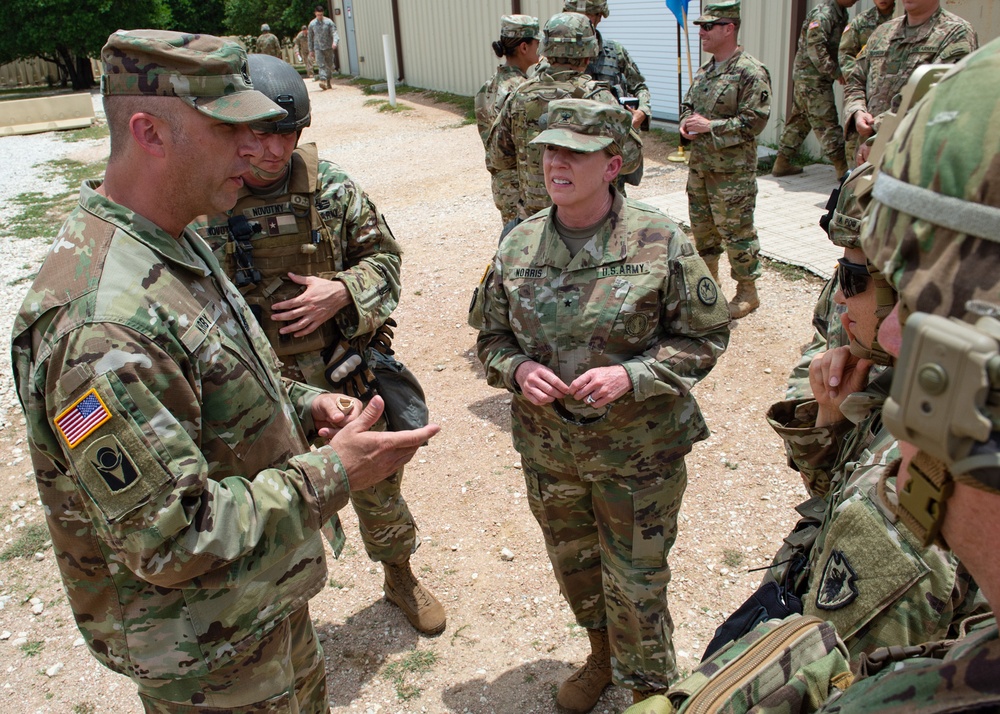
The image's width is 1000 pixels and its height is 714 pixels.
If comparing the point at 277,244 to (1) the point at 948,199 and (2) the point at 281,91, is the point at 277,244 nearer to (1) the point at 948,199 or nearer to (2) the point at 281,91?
(2) the point at 281,91

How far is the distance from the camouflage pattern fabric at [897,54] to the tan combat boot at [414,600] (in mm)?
4618

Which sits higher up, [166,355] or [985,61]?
[985,61]

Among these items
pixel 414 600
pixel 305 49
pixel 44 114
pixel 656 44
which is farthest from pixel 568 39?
pixel 305 49

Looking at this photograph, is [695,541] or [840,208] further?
[695,541]

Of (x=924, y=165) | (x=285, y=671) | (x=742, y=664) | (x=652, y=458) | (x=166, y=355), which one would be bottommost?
(x=285, y=671)

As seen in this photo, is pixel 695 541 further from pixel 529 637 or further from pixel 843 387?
pixel 843 387

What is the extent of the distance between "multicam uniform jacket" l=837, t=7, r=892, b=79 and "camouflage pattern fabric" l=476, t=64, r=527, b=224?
3.40 metres

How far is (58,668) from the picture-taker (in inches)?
142

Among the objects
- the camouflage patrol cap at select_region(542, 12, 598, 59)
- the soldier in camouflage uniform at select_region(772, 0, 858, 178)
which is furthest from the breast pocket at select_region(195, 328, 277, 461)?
the soldier in camouflage uniform at select_region(772, 0, 858, 178)

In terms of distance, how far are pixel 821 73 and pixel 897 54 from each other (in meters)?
2.69

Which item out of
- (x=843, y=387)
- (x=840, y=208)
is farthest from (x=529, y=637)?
(x=840, y=208)

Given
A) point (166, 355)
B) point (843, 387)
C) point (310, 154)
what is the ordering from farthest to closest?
point (310, 154) < point (843, 387) < point (166, 355)

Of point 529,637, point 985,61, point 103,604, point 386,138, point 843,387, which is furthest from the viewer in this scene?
point 386,138

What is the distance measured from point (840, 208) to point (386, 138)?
14.1 m
